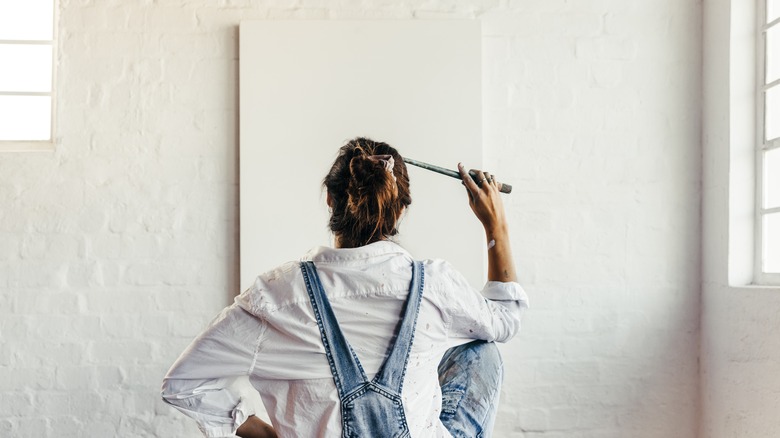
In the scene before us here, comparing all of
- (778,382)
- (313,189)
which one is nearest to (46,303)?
(313,189)

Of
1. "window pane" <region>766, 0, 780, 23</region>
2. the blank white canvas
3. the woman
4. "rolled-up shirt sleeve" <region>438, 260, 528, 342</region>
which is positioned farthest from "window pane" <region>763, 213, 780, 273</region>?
the woman

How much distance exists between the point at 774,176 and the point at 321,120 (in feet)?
5.53

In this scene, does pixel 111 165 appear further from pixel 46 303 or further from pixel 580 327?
pixel 580 327

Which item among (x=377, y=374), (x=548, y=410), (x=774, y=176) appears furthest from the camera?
(x=548, y=410)

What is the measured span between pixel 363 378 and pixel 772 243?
1.95 m

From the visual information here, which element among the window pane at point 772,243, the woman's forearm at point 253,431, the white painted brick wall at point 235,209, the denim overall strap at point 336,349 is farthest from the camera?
the white painted brick wall at point 235,209

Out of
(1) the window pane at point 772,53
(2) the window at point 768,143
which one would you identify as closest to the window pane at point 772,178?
(2) the window at point 768,143

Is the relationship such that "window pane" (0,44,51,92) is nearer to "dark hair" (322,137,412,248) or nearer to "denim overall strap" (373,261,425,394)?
"dark hair" (322,137,412,248)

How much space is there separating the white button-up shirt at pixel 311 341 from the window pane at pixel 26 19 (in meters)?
2.03

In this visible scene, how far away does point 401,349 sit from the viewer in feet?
5.54

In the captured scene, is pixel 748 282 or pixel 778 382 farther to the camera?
pixel 748 282

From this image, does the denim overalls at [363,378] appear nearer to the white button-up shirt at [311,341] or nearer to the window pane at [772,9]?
the white button-up shirt at [311,341]

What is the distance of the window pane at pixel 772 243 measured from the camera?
9.61 ft

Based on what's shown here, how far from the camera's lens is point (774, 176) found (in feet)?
9.73
